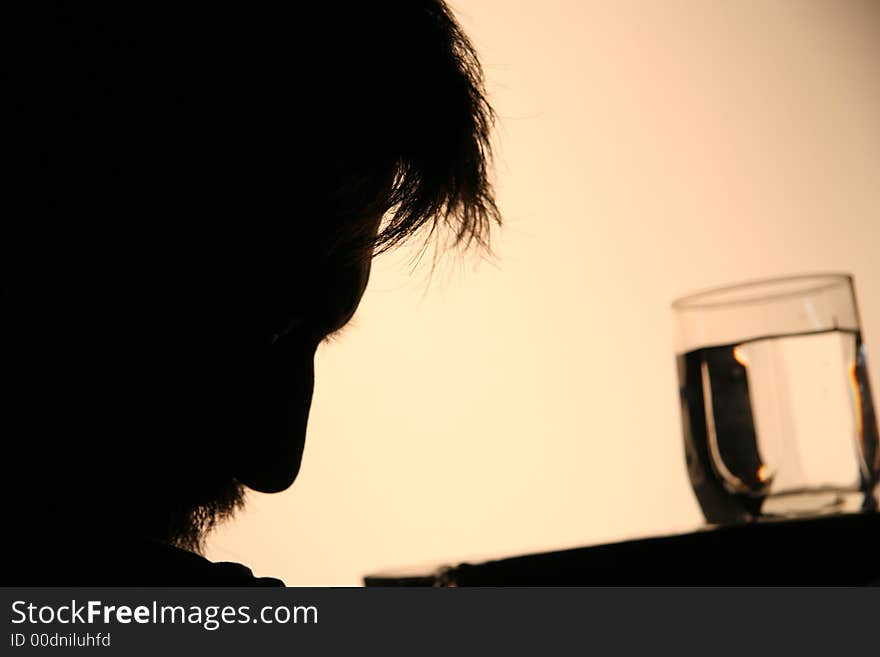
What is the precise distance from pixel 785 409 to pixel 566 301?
47 centimetres

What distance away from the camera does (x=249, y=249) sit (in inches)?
12.0

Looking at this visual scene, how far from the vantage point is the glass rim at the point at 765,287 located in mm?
392

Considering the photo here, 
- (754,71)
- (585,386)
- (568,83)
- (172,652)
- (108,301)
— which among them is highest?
(754,71)

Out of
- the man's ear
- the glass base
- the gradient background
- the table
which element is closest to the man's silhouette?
the man's ear

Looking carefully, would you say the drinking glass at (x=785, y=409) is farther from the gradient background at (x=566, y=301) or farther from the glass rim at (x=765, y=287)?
the gradient background at (x=566, y=301)

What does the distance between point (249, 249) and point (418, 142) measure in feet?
0.30

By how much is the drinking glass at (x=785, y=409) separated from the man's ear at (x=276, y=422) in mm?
204

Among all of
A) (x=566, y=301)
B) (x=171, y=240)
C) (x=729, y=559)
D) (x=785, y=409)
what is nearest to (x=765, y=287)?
(x=785, y=409)

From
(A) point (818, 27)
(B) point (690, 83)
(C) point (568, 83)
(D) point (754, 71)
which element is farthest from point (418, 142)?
(A) point (818, 27)

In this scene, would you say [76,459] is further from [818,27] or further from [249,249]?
[818,27]

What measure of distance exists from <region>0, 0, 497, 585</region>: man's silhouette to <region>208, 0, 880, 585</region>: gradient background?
13.5 inches

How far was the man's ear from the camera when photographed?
1.02 feet

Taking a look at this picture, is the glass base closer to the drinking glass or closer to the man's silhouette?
the drinking glass

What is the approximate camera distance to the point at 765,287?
0.41 m
